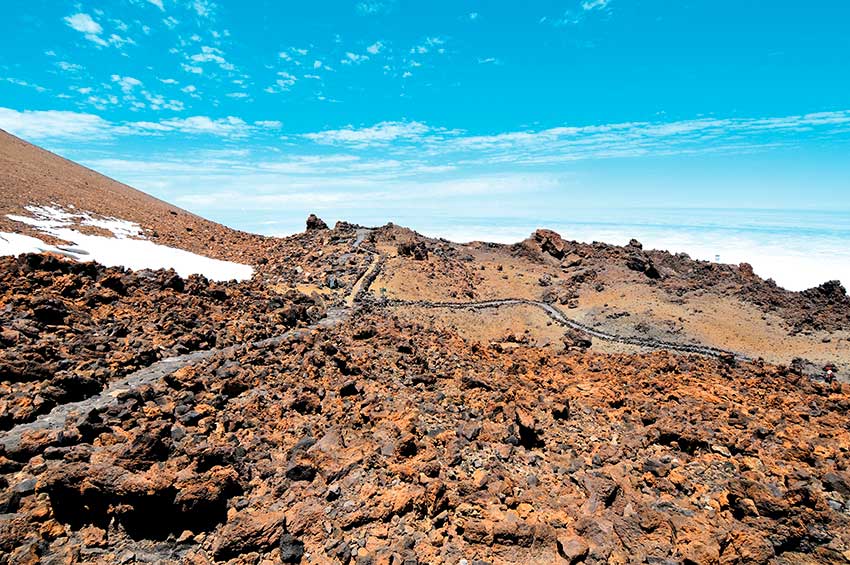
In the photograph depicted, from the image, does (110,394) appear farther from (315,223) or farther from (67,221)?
(315,223)

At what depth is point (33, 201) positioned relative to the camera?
3566cm

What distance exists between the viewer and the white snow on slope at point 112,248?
1075 inches

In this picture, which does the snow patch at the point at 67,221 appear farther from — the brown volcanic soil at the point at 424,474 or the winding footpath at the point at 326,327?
the brown volcanic soil at the point at 424,474

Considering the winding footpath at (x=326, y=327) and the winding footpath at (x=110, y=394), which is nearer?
the winding footpath at (x=110, y=394)

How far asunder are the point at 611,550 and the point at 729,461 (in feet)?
17.8

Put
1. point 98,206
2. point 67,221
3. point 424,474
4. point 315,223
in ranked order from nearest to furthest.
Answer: point 424,474 → point 67,221 → point 98,206 → point 315,223

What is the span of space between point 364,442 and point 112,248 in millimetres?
29443

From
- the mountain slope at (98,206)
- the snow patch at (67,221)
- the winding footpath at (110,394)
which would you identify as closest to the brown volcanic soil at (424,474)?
the winding footpath at (110,394)

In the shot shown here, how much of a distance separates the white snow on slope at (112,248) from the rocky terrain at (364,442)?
7.89 metres

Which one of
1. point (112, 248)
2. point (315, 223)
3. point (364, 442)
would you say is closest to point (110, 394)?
point (364, 442)

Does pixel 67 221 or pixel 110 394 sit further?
pixel 67 221

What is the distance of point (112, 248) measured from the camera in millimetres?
30891

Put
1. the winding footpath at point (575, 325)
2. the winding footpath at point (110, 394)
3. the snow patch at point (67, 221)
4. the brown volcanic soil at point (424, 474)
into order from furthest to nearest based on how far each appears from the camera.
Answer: the snow patch at point (67, 221)
the winding footpath at point (575, 325)
the winding footpath at point (110, 394)
the brown volcanic soil at point (424, 474)

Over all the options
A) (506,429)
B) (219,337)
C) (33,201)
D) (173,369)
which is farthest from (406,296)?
(33,201)
